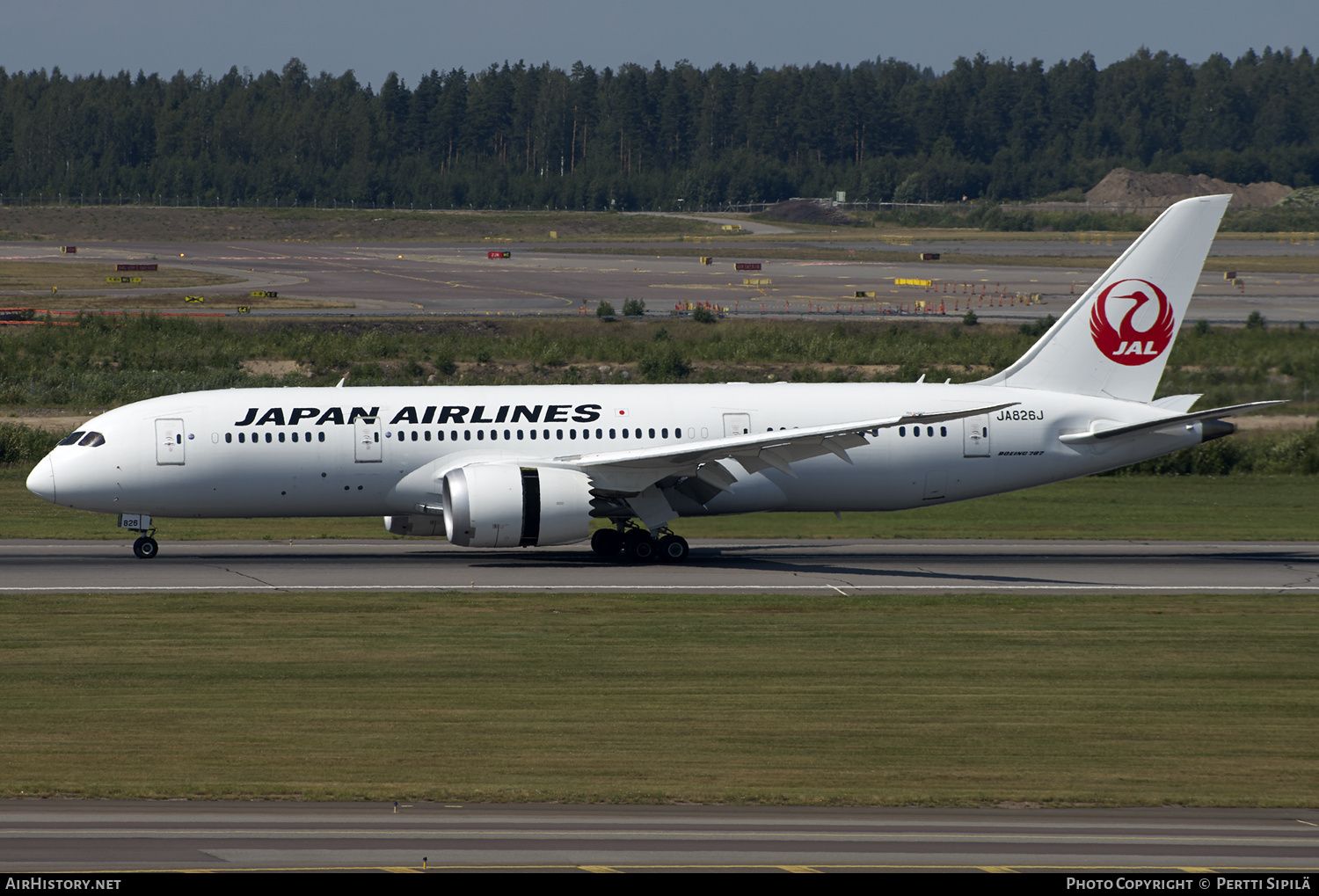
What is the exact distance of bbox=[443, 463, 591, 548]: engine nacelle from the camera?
32625 mm

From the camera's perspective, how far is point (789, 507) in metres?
36.5

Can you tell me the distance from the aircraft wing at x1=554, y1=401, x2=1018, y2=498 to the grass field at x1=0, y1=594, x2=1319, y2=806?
4.20 metres

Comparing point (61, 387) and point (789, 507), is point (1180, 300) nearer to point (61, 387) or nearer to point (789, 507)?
point (789, 507)

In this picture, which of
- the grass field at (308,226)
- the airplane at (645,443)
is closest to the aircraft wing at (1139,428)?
the airplane at (645,443)

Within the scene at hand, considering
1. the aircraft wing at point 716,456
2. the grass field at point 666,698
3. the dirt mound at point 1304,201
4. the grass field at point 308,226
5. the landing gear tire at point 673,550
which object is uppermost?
the dirt mound at point 1304,201

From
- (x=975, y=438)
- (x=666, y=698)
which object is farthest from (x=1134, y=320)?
(x=666, y=698)

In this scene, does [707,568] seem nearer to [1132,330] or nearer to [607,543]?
[607,543]

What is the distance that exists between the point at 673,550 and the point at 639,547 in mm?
835

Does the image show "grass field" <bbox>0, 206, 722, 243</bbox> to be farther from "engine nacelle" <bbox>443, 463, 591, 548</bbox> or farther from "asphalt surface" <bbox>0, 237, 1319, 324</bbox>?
"engine nacelle" <bbox>443, 463, 591, 548</bbox>

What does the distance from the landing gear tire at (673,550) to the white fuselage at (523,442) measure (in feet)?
2.54

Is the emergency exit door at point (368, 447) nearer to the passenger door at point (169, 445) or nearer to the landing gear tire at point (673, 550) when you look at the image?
the passenger door at point (169, 445)

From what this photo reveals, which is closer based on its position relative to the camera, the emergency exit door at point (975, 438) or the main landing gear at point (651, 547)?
the main landing gear at point (651, 547)

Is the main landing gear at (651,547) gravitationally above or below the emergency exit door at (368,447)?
below

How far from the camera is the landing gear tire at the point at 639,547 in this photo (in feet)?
117
